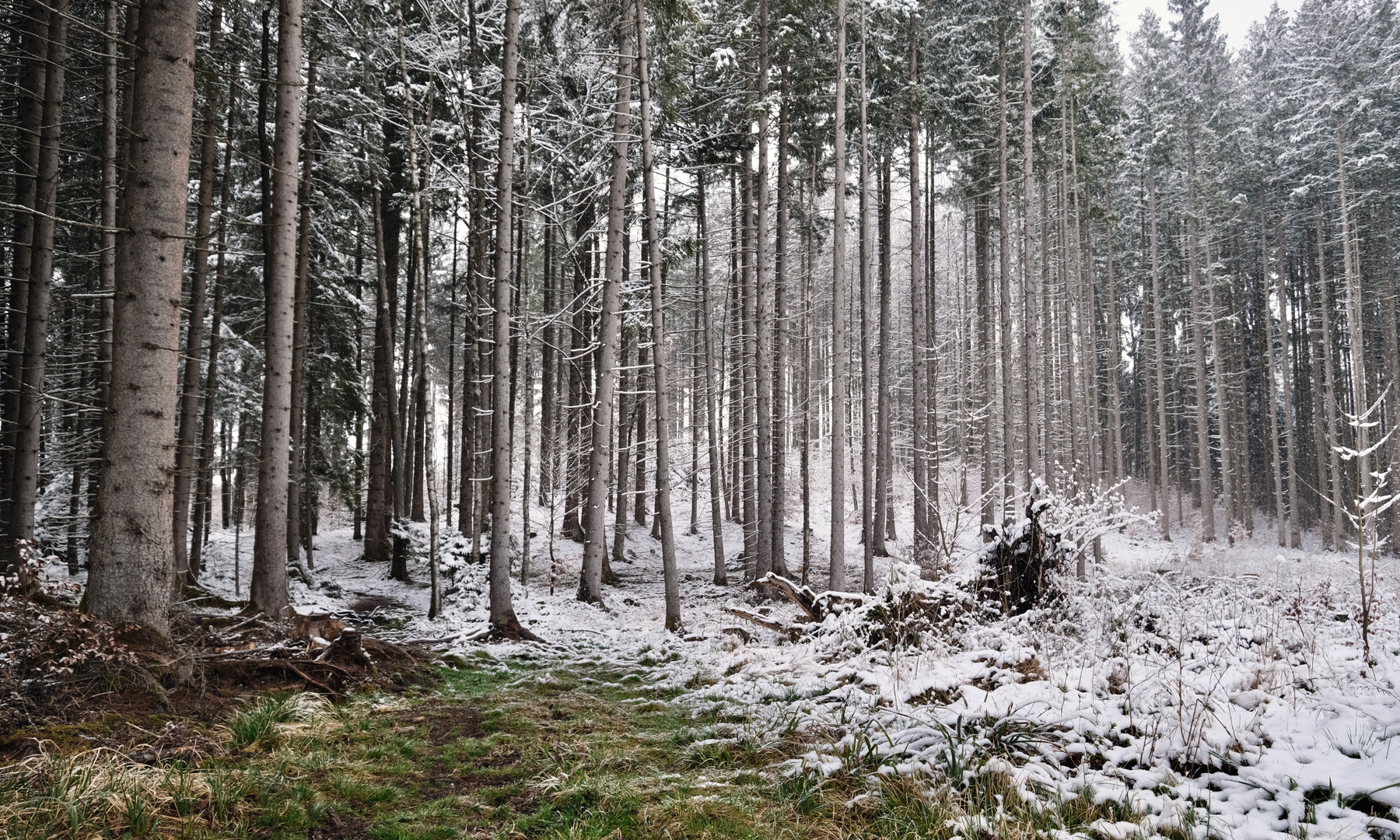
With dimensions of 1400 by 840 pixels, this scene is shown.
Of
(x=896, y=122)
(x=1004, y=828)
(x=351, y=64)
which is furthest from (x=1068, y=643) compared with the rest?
(x=351, y=64)

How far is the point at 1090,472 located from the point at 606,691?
69.1 feet

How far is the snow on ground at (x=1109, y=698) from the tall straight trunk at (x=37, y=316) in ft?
15.7

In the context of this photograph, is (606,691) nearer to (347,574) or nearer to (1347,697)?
(1347,697)

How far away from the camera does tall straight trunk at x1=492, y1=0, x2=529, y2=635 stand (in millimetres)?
9281

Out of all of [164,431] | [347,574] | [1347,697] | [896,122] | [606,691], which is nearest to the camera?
[1347,697]

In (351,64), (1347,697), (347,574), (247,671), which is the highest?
(351,64)

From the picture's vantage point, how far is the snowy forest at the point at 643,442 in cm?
341

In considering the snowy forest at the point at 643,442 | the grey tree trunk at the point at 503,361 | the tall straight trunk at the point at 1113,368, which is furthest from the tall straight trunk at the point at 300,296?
the tall straight trunk at the point at 1113,368

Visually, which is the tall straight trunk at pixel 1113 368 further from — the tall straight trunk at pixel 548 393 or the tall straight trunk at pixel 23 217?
the tall straight trunk at pixel 23 217

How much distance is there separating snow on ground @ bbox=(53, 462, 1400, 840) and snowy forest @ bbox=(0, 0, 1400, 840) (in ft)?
0.12

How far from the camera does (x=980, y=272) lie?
22.0m

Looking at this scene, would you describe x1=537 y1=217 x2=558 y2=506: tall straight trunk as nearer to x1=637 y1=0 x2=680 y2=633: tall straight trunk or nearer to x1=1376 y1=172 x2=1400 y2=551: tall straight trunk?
x1=637 y1=0 x2=680 y2=633: tall straight trunk

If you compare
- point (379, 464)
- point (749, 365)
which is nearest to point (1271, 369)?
point (749, 365)

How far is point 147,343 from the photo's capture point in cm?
474
